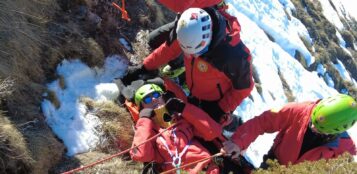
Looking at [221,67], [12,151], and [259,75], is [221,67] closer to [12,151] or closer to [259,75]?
[12,151]

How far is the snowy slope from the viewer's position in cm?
695

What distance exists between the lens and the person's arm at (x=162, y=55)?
7980mm

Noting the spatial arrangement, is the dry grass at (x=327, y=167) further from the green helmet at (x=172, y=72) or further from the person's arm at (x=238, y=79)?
the green helmet at (x=172, y=72)

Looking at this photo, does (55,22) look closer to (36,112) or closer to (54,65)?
(54,65)

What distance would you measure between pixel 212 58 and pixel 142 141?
5.58 ft

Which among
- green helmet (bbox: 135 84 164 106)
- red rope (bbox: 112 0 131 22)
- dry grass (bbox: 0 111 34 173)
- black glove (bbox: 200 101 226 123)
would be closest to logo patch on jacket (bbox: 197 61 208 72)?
black glove (bbox: 200 101 226 123)

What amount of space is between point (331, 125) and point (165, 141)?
2376 mm

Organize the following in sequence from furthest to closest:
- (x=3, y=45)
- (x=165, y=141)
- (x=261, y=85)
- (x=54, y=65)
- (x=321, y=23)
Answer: (x=321, y=23) < (x=261, y=85) < (x=54, y=65) < (x=165, y=141) < (x=3, y=45)

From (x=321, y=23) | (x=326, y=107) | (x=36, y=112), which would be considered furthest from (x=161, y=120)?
(x=321, y=23)

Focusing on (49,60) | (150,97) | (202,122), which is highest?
(49,60)

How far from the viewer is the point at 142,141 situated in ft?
22.2

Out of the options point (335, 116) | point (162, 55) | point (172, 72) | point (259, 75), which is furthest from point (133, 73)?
point (259, 75)

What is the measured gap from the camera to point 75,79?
762 cm

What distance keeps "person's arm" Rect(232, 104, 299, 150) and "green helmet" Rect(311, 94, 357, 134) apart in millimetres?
386
